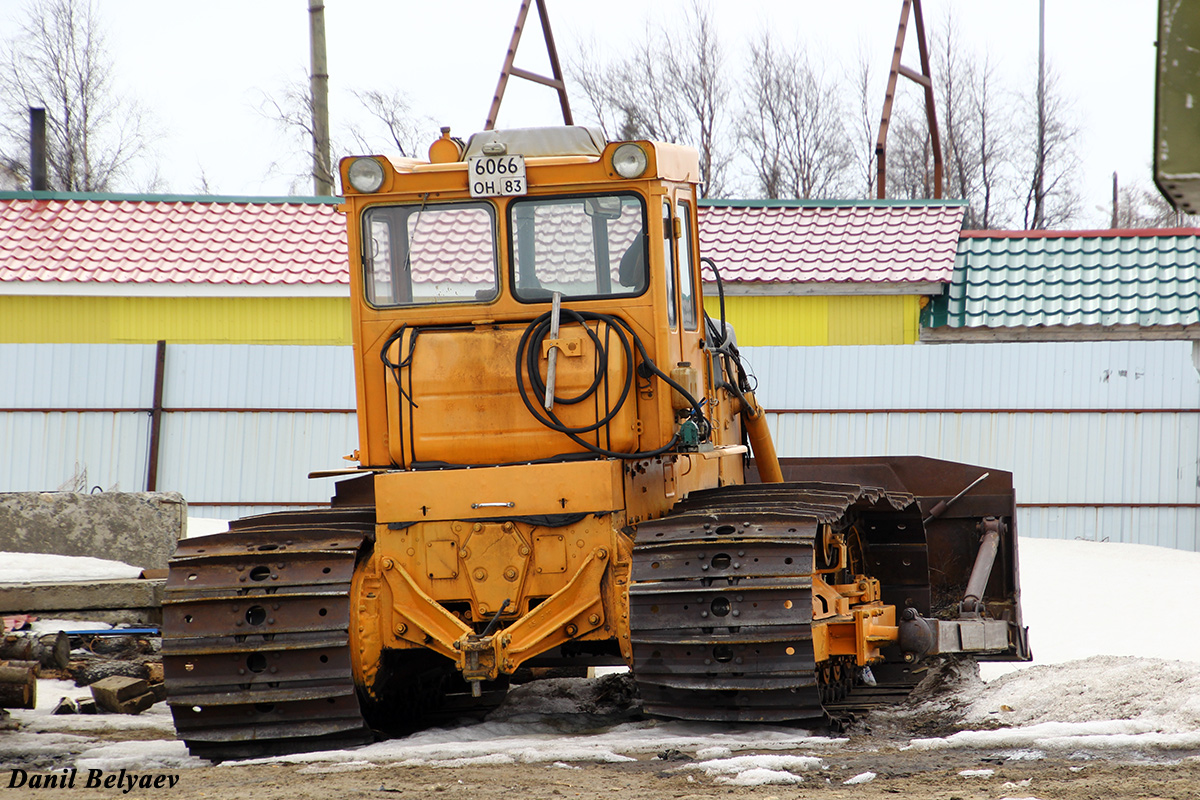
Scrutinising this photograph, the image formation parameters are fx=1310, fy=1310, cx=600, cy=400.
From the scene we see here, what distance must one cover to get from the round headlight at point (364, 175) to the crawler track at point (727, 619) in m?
2.36

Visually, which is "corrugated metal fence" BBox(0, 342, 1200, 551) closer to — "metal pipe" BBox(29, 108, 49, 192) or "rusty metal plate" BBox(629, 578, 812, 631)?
"metal pipe" BBox(29, 108, 49, 192)

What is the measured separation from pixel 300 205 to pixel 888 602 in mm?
13533

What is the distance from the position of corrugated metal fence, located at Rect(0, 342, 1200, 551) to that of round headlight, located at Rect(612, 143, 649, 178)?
10062 millimetres

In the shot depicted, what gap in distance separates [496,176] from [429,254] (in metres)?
0.55

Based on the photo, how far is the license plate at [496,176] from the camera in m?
6.72

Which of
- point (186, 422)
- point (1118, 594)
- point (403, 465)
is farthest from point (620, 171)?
point (186, 422)

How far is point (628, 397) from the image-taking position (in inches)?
261

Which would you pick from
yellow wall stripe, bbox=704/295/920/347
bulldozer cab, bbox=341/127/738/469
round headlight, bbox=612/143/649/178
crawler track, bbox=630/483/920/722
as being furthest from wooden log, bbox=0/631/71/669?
yellow wall stripe, bbox=704/295/920/347

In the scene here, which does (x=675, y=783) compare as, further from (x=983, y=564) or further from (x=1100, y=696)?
(x=983, y=564)

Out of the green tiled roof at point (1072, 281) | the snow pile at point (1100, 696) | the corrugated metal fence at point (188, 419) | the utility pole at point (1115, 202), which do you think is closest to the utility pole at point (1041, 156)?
the utility pole at point (1115, 202)

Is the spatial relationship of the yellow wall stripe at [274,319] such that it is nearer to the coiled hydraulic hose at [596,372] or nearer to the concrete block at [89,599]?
the coiled hydraulic hose at [596,372]

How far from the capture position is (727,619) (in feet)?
18.7

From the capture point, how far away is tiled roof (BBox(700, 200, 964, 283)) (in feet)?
58.1

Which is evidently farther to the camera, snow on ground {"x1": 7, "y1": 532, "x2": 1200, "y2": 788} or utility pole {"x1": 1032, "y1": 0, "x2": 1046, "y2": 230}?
utility pole {"x1": 1032, "y1": 0, "x2": 1046, "y2": 230}
